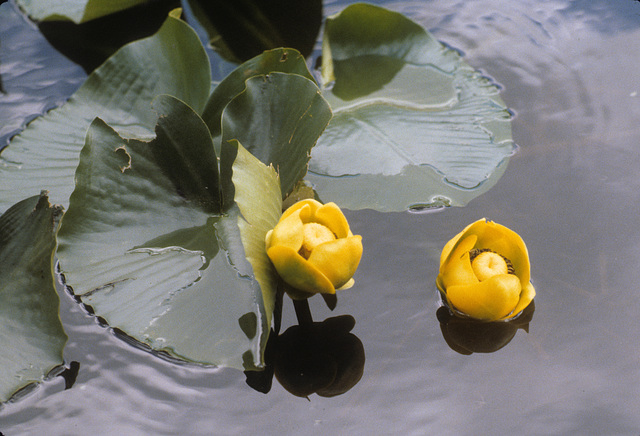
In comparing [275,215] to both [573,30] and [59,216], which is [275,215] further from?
[573,30]

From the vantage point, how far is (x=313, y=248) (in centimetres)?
86

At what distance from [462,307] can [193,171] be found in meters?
0.48

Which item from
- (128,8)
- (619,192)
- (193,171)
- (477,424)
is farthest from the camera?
(128,8)

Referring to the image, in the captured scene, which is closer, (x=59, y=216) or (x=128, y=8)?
(x=59, y=216)

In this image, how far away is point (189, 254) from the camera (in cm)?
91

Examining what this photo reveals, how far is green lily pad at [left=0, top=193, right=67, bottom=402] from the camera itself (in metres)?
0.84

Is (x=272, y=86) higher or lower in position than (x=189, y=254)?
higher

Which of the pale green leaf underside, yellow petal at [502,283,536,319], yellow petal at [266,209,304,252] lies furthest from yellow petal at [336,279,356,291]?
the pale green leaf underside

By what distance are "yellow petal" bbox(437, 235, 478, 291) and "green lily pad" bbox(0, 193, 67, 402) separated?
57cm

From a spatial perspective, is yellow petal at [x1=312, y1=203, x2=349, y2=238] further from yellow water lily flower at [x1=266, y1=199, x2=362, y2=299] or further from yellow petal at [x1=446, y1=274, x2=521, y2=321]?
yellow petal at [x1=446, y1=274, x2=521, y2=321]

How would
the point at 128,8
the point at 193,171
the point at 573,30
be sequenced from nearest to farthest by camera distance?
the point at 193,171
the point at 573,30
the point at 128,8

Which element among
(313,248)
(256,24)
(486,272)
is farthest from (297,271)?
(256,24)

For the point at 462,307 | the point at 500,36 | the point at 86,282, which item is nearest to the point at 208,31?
the point at 500,36

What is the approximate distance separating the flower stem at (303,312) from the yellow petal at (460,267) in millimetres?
221
